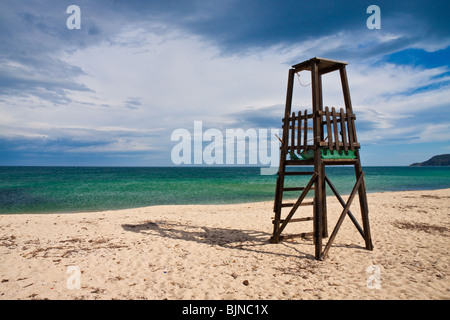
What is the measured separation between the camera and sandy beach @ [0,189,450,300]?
518 cm

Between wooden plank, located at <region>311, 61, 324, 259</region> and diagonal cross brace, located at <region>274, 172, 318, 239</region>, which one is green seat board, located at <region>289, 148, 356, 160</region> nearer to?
wooden plank, located at <region>311, 61, 324, 259</region>

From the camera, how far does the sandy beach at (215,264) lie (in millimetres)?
5180

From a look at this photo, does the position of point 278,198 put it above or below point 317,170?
below

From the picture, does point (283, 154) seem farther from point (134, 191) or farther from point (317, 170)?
point (134, 191)

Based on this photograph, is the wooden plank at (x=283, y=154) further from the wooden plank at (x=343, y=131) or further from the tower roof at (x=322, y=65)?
the wooden plank at (x=343, y=131)

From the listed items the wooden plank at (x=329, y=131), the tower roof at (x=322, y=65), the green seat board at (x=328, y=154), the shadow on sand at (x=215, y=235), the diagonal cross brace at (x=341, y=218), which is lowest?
the shadow on sand at (x=215, y=235)

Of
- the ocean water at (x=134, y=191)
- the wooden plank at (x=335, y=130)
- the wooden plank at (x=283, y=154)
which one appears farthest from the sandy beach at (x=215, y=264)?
the ocean water at (x=134, y=191)

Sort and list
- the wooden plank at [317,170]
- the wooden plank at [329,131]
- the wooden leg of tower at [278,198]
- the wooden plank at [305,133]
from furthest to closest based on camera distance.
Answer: the wooden leg of tower at [278,198] < the wooden plank at [305,133] < the wooden plank at [329,131] < the wooden plank at [317,170]

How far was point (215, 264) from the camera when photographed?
21.9 feet

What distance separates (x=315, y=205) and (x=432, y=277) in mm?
2793

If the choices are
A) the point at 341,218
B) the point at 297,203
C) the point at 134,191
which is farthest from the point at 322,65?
the point at 134,191

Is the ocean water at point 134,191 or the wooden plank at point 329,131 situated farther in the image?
the ocean water at point 134,191

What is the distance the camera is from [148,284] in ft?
18.3
